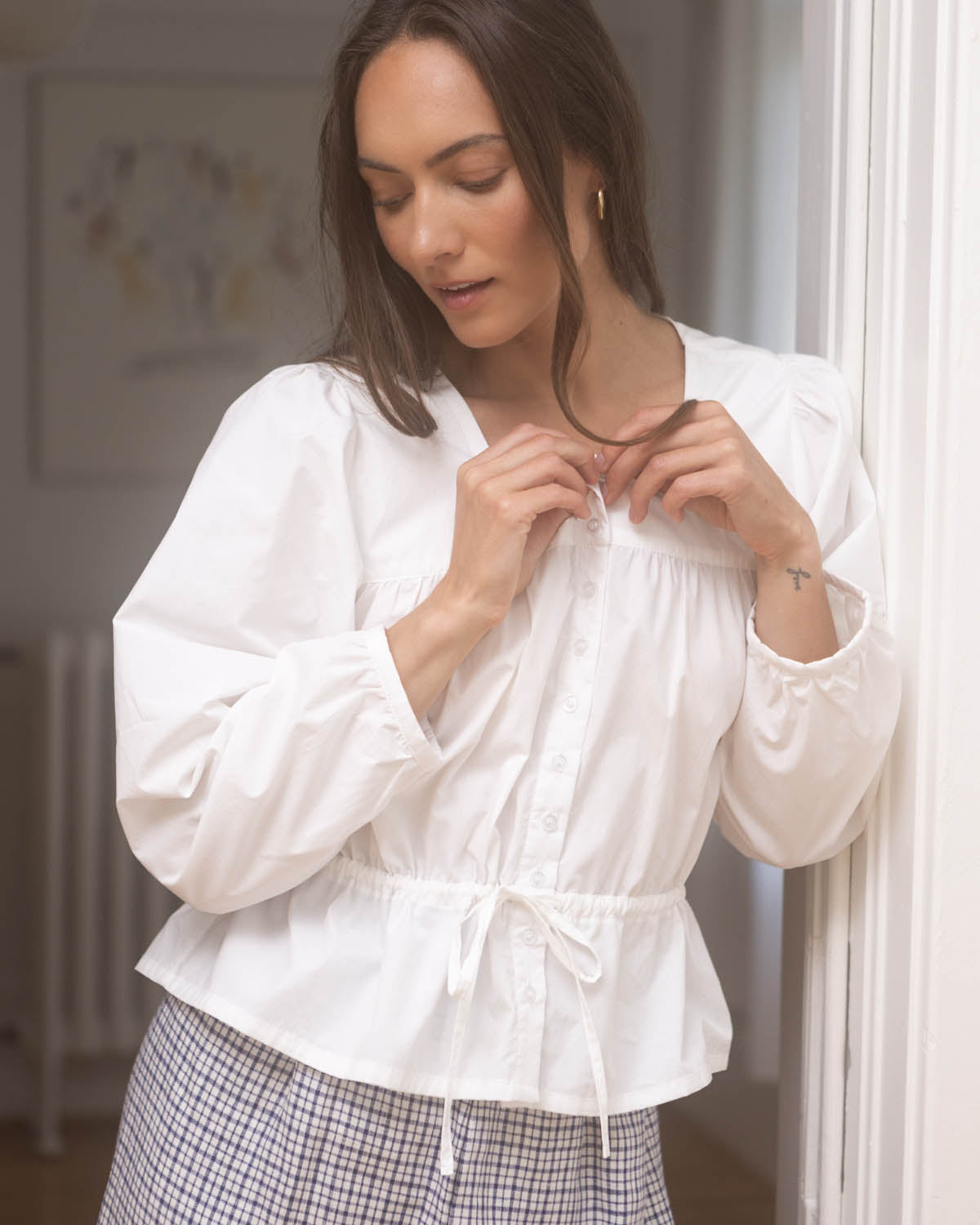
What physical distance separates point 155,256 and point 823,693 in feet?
8.25

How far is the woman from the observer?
39.4 inches

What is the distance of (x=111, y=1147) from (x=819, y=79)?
2500 millimetres

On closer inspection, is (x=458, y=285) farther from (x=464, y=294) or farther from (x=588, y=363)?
(x=588, y=363)

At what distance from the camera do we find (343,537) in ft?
3.47

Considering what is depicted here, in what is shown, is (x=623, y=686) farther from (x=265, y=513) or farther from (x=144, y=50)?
(x=144, y=50)

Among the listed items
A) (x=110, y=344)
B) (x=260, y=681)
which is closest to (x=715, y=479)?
(x=260, y=681)

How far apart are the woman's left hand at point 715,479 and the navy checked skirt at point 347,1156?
0.45 m

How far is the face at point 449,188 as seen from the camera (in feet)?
3.26

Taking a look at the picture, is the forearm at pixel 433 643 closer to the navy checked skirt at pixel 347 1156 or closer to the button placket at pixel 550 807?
the button placket at pixel 550 807

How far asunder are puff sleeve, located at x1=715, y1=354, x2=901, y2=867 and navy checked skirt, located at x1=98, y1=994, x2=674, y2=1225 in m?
0.26

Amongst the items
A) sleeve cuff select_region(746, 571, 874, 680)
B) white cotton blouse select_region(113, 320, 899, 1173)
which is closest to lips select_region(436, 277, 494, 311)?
white cotton blouse select_region(113, 320, 899, 1173)

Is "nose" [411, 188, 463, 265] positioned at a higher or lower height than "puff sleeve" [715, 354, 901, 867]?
higher

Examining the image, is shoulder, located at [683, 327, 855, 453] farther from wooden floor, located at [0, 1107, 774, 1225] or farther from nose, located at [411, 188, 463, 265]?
wooden floor, located at [0, 1107, 774, 1225]

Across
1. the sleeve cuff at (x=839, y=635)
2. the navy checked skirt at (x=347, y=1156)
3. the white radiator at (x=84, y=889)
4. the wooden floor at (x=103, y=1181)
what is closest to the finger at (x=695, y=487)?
the sleeve cuff at (x=839, y=635)
